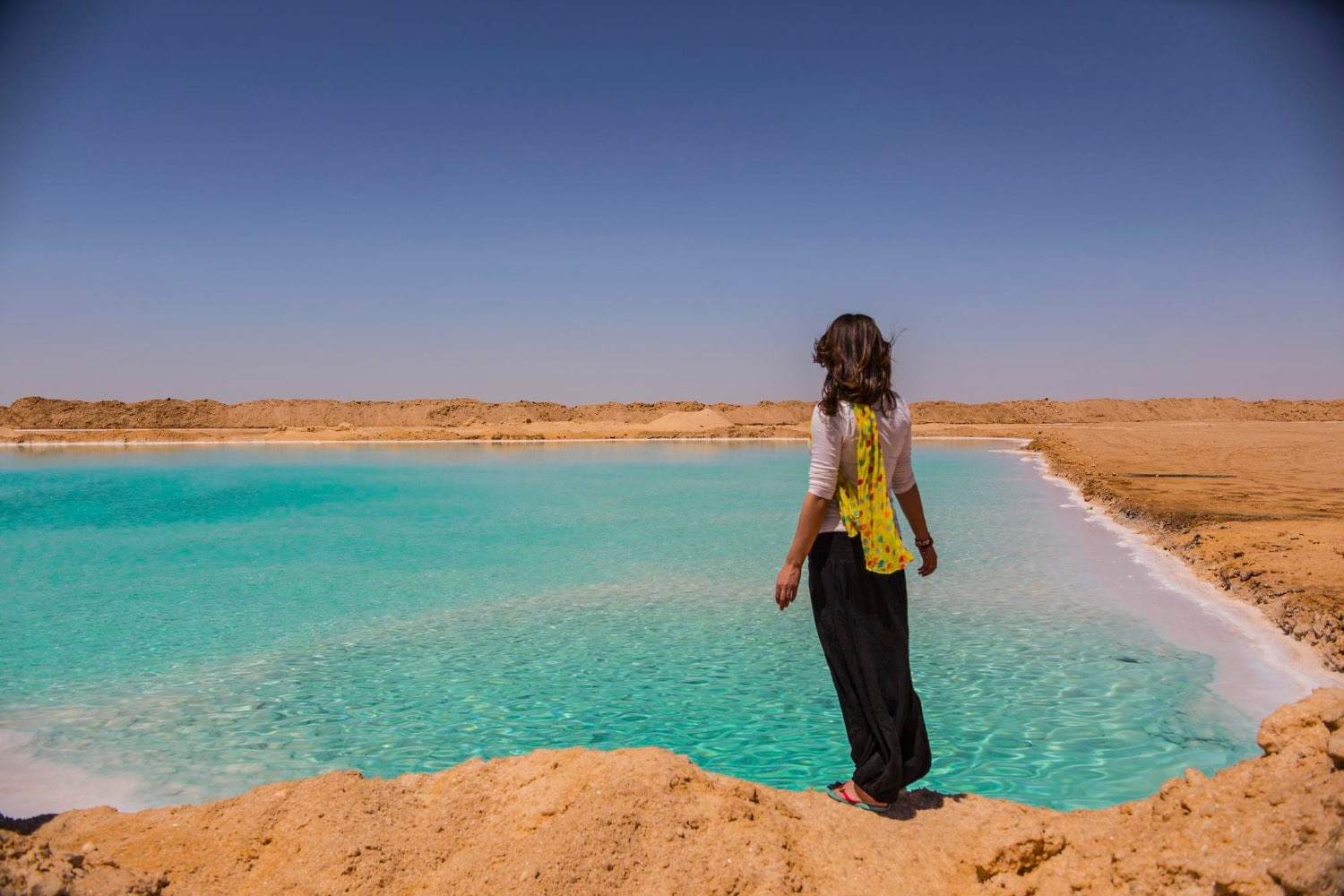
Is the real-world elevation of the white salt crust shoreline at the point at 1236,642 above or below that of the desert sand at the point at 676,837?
below

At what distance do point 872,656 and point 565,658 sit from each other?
425cm

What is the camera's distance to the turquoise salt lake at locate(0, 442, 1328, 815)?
4.69 meters

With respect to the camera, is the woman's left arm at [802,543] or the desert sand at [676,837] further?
the woman's left arm at [802,543]

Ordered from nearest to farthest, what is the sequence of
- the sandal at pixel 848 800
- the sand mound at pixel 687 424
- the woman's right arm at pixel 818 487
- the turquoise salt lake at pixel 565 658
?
the woman's right arm at pixel 818 487 → the sandal at pixel 848 800 → the turquoise salt lake at pixel 565 658 → the sand mound at pixel 687 424

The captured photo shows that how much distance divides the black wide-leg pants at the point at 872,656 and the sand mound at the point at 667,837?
7.1 inches

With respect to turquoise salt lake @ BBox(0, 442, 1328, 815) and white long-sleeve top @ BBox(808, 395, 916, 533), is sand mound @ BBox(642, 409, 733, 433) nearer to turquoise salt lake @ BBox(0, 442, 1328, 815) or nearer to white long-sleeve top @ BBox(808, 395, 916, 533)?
turquoise salt lake @ BBox(0, 442, 1328, 815)

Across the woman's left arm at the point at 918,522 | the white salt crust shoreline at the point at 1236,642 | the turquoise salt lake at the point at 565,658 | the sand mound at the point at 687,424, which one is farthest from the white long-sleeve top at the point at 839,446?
the sand mound at the point at 687,424

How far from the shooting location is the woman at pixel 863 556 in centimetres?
282

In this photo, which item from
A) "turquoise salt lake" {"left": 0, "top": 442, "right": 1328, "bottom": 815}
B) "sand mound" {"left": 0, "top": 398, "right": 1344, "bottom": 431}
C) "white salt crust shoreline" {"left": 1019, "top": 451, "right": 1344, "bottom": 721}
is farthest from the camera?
"sand mound" {"left": 0, "top": 398, "right": 1344, "bottom": 431}

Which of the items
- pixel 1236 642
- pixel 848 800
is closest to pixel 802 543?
pixel 848 800

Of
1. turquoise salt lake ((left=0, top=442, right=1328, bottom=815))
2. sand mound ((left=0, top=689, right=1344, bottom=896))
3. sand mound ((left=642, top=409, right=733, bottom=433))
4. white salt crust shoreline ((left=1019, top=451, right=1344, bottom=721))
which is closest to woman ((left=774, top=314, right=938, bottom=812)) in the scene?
sand mound ((left=0, top=689, right=1344, bottom=896))

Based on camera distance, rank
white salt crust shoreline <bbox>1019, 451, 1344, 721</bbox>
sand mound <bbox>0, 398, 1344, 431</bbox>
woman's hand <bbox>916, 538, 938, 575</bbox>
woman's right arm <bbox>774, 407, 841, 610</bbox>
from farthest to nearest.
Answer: sand mound <bbox>0, 398, 1344, 431</bbox> < white salt crust shoreline <bbox>1019, 451, 1344, 721</bbox> < woman's hand <bbox>916, 538, 938, 575</bbox> < woman's right arm <bbox>774, 407, 841, 610</bbox>

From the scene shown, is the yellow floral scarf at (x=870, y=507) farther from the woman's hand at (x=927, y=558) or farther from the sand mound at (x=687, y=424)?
the sand mound at (x=687, y=424)

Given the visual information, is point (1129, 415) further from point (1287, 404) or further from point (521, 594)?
point (521, 594)
